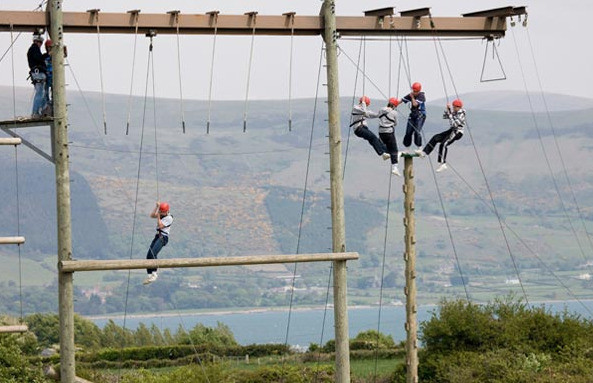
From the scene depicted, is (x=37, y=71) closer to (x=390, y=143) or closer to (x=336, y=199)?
(x=336, y=199)

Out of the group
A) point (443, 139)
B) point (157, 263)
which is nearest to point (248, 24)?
point (157, 263)

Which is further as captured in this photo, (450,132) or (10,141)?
(450,132)

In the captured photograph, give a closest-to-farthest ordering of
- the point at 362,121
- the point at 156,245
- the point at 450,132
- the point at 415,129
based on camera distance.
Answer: the point at 156,245 → the point at 362,121 → the point at 415,129 → the point at 450,132

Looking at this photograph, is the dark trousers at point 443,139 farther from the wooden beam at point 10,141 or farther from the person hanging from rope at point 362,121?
the wooden beam at point 10,141

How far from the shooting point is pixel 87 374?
4634cm

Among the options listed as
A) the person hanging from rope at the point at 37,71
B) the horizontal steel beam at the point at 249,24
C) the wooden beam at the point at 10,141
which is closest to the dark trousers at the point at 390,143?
the horizontal steel beam at the point at 249,24

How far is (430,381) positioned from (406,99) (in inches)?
432

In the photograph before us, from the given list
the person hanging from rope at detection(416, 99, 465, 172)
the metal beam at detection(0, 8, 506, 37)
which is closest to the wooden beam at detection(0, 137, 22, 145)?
the metal beam at detection(0, 8, 506, 37)

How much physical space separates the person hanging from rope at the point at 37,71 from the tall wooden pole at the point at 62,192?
0.54 meters

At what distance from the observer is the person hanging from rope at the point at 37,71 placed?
26.3m

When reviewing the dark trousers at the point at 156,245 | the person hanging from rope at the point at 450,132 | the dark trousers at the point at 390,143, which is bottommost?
the dark trousers at the point at 156,245

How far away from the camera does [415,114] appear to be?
99.6ft

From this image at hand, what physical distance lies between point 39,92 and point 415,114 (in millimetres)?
8395

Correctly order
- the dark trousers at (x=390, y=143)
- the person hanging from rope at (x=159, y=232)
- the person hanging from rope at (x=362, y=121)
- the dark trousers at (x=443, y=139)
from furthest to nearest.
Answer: the dark trousers at (x=443, y=139) → the dark trousers at (x=390, y=143) → the person hanging from rope at (x=362, y=121) → the person hanging from rope at (x=159, y=232)
